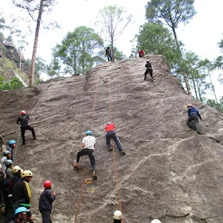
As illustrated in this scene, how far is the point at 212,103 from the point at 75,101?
90.5 ft

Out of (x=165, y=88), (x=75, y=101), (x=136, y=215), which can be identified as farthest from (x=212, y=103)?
(x=136, y=215)

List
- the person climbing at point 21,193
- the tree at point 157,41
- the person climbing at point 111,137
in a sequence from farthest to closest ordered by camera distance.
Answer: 1. the tree at point 157,41
2. the person climbing at point 111,137
3. the person climbing at point 21,193

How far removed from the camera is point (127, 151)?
9594 mm

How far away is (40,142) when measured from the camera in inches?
425

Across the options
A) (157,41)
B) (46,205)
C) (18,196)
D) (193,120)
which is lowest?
(46,205)

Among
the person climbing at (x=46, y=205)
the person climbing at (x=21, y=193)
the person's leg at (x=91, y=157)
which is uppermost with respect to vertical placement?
the person's leg at (x=91, y=157)

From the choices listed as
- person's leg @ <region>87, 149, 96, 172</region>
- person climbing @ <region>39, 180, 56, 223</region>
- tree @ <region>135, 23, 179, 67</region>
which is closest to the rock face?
person's leg @ <region>87, 149, 96, 172</region>

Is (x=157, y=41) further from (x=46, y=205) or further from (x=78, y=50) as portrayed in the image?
(x=46, y=205)

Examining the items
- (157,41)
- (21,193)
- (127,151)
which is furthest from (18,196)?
(157,41)

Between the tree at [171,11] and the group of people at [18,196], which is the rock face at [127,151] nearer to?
the group of people at [18,196]

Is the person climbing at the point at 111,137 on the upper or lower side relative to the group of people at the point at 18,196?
upper

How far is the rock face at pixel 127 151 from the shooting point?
740 centimetres

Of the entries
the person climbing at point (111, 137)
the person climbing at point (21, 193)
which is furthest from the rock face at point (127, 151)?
the person climbing at point (21, 193)

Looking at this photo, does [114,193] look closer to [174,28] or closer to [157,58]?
[157,58]
